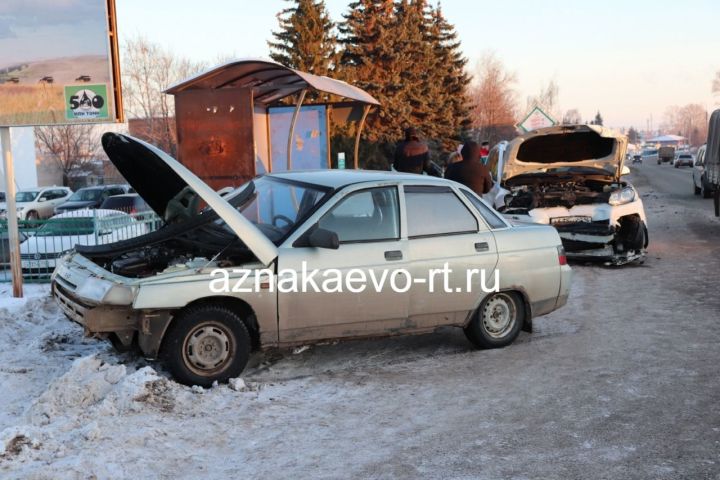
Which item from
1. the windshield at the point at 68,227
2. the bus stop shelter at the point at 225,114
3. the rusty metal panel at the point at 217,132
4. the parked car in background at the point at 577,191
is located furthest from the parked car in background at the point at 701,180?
the windshield at the point at 68,227

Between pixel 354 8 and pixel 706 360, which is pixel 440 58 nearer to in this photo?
pixel 354 8

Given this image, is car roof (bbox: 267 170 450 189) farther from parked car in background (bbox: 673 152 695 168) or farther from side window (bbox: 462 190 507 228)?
parked car in background (bbox: 673 152 695 168)

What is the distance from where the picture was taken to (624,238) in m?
11.4

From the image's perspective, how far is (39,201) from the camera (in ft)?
92.8

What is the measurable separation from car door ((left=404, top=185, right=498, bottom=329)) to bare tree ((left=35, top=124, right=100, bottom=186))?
147ft

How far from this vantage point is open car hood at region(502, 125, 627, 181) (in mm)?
12195

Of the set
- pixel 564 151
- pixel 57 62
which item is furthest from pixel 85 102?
pixel 564 151

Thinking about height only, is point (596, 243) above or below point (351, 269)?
below

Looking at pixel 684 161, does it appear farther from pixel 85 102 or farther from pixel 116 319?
pixel 116 319

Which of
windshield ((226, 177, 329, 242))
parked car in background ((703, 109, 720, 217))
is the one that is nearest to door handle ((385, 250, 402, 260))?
windshield ((226, 177, 329, 242))

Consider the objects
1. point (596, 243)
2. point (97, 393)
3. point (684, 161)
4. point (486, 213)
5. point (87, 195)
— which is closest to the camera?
point (97, 393)

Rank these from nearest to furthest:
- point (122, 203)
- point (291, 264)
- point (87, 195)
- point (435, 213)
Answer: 1. point (291, 264)
2. point (435, 213)
3. point (122, 203)
4. point (87, 195)

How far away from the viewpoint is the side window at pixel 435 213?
616cm

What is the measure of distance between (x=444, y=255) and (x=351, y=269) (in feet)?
3.00
